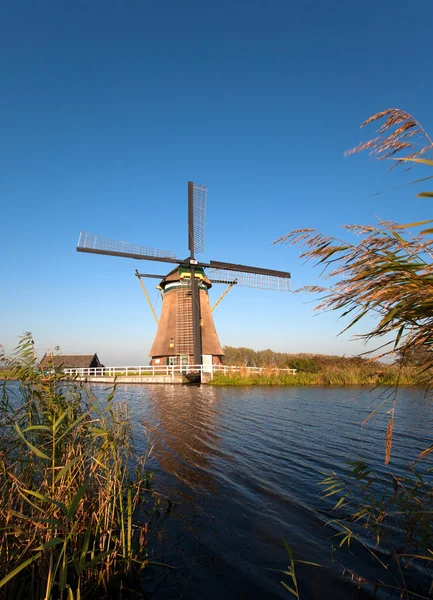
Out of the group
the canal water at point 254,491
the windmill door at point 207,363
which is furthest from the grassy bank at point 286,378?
the canal water at point 254,491

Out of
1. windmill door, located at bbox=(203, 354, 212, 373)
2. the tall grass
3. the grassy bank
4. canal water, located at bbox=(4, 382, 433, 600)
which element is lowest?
canal water, located at bbox=(4, 382, 433, 600)

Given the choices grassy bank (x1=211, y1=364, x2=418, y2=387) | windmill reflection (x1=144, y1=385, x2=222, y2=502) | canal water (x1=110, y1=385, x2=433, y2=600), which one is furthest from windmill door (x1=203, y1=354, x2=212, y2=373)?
canal water (x1=110, y1=385, x2=433, y2=600)

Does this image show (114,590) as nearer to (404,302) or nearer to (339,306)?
(339,306)

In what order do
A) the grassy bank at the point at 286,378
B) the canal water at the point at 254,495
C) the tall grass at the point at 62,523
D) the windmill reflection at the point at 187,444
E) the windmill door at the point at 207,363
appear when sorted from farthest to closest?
1. the windmill door at the point at 207,363
2. the grassy bank at the point at 286,378
3. the windmill reflection at the point at 187,444
4. the canal water at the point at 254,495
5. the tall grass at the point at 62,523

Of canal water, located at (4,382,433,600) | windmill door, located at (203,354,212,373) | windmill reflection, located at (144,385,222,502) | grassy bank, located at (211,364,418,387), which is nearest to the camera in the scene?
canal water, located at (4,382,433,600)

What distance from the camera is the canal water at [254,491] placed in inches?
107

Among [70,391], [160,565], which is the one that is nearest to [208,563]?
[160,565]

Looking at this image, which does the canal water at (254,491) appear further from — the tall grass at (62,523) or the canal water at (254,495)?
the tall grass at (62,523)

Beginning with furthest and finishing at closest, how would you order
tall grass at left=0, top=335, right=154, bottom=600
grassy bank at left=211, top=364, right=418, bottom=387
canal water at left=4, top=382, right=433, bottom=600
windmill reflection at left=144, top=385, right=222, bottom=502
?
grassy bank at left=211, top=364, right=418, bottom=387 < windmill reflection at left=144, top=385, right=222, bottom=502 < canal water at left=4, top=382, right=433, bottom=600 < tall grass at left=0, top=335, right=154, bottom=600

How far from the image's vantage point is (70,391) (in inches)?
138

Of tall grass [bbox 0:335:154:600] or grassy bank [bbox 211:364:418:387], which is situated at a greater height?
grassy bank [bbox 211:364:418:387]

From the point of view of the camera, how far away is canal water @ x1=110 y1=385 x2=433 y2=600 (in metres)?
2.72

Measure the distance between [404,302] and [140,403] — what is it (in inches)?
463

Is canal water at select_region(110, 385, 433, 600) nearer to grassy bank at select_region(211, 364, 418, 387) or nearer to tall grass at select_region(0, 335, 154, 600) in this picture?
tall grass at select_region(0, 335, 154, 600)
